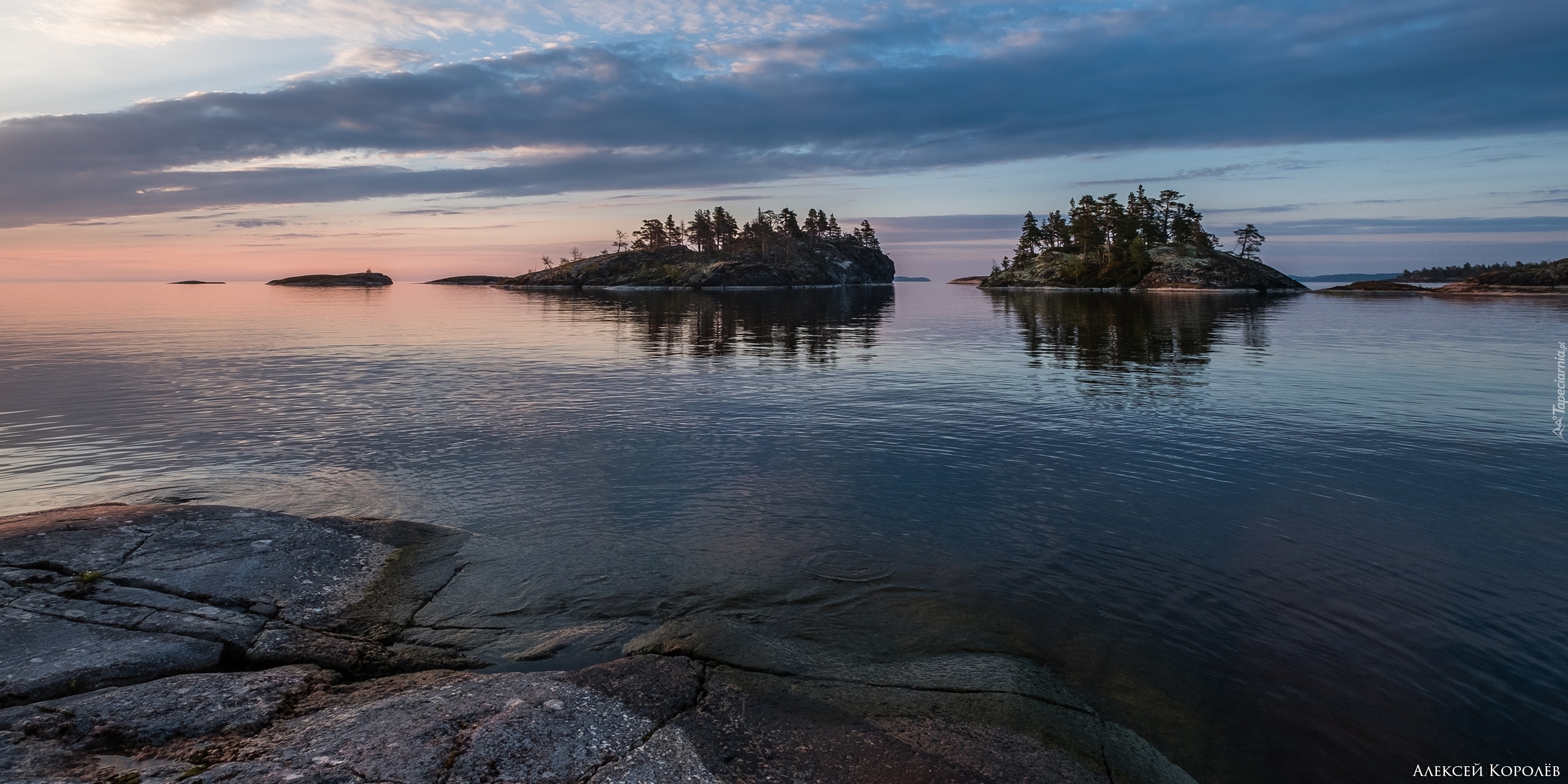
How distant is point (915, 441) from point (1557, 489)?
15286mm

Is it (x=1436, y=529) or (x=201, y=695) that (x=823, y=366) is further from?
(x=201, y=695)

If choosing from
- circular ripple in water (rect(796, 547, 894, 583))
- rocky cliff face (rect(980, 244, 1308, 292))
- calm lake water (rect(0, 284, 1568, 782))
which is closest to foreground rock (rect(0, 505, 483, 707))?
calm lake water (rect(0, 284, 1568, 782))

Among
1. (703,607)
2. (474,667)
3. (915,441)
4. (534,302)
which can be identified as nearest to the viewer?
(474,667)

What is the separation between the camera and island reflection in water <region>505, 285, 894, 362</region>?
52.6m

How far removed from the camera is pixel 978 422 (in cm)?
2641

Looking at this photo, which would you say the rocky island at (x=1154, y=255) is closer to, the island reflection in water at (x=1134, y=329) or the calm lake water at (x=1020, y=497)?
the island reflection in water at (x=1134, y=329)

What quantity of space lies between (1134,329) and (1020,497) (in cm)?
5377

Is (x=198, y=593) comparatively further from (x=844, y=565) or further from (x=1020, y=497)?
(x=1020, y=497)

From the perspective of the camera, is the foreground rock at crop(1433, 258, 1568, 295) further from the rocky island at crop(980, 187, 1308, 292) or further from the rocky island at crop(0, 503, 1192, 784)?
the rocky island at crop(0, 503, 1192, 784)

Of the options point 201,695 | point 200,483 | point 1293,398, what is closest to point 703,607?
point 201,695

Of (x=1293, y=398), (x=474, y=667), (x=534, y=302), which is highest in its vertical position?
(x=534, y=302)

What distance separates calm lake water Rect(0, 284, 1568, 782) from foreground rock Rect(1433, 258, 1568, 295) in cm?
11468

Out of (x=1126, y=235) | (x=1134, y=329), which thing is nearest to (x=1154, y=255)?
(x=1126, y=235)

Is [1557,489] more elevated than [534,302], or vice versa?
[534,302]
